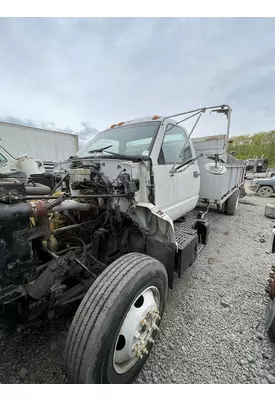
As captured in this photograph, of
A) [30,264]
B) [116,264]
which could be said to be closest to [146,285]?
[116,264]

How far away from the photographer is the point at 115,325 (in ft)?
4.22

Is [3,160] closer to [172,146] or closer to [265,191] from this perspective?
[172,146]

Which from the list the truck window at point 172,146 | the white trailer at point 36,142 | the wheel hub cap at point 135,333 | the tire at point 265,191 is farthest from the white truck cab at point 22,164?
the tire at point 265,191

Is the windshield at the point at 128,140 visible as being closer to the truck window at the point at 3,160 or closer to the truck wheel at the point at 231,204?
the truck window at the point at 3,160

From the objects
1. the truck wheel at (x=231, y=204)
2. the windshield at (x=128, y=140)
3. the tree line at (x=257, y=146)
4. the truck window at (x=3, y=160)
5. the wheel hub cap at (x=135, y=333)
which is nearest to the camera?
the wheel hub cap at (x=135, y=333)

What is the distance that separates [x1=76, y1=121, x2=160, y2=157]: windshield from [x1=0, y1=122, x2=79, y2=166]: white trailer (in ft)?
18.4

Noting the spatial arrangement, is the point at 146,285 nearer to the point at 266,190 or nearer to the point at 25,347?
the point at 25,347

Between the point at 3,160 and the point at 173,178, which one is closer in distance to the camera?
the point at 173,178

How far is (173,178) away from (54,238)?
5.73 feet

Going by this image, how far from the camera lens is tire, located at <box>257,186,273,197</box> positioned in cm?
1095

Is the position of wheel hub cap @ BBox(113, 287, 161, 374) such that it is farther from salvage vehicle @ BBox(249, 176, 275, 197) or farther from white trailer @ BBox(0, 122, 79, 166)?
salvage vehicle @ BBox(249, 176, 275, 197)

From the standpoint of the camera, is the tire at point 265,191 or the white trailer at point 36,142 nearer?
the white trailer at point 36,142

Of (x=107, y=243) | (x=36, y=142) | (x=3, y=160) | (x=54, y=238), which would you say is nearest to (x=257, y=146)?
(x=36, y=142)

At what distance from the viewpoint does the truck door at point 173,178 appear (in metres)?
2.54
